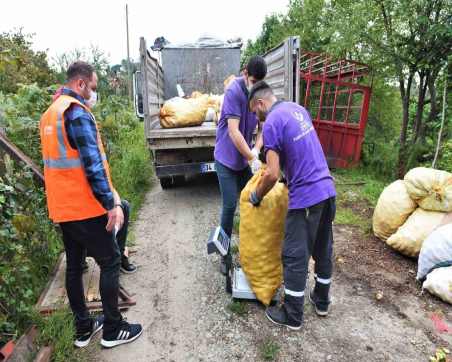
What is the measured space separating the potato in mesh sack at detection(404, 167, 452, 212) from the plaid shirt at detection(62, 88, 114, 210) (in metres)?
2.68

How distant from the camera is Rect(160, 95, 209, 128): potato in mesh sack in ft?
15.3

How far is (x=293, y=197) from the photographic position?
2146mm

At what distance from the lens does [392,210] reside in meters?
3.30

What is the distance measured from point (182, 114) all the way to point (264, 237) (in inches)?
108

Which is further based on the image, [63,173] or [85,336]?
[85,336]

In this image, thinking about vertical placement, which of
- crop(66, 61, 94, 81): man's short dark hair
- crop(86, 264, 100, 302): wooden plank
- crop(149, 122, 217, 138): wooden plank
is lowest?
crop(86, 264, 100, 302): wooden plank

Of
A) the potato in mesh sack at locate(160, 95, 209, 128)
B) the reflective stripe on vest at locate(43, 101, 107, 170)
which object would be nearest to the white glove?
the reflective stripe on vest at locate(43, 101, 107, 170)

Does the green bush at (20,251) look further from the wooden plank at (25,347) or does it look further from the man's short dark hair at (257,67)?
the man's short dark hair at (257,67)

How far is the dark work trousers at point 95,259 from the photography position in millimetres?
1899

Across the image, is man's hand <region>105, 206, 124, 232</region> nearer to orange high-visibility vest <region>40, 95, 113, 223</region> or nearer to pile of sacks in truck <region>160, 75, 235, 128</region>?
orange high-visibility vest <region>40, 95, 113, 223</region>

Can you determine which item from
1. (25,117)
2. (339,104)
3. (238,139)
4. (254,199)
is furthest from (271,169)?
(339,104)

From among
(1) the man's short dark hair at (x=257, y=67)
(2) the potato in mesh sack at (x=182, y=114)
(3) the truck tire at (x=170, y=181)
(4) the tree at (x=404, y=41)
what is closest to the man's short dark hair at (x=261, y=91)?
(1) the man's short dark hair at (x=257, y=67)

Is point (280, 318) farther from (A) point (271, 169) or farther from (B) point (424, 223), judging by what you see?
(B) point (424, 223)

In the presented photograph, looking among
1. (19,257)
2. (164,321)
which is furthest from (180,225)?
(19,257)
